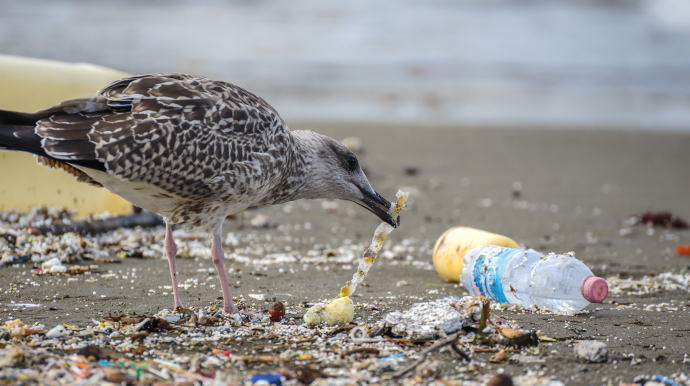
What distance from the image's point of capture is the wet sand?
3.46m

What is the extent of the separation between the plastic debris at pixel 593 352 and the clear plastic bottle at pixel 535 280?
74 cm

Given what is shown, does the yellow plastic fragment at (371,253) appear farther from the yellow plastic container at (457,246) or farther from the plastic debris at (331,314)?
the yellow plastic container at (457,246)

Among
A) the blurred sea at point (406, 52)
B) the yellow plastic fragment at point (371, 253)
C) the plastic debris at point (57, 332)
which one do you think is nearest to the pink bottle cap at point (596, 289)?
the yellow plastic fragment at point (371, 253)

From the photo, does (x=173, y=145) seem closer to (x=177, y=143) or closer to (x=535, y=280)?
(x=177, y=143)

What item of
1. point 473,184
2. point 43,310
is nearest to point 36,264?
point 43,310

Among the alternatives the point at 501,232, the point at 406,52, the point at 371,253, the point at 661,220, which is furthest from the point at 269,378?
the point at 406,52

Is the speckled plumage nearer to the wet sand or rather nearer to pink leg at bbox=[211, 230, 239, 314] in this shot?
pink leg at bbox=[211, 230, 239, 314]

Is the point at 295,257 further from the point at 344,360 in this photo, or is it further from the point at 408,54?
the point at 408,54

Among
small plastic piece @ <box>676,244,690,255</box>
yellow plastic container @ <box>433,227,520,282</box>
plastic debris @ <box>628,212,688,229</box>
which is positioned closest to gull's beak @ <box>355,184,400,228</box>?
yellow plastic container @ <box>433,227,520,282</box>

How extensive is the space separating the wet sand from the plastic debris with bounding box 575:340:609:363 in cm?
4

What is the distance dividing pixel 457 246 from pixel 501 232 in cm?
192

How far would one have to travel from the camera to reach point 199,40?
68.2ft

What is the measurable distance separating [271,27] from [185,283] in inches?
772

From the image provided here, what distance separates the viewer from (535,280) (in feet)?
12.9
